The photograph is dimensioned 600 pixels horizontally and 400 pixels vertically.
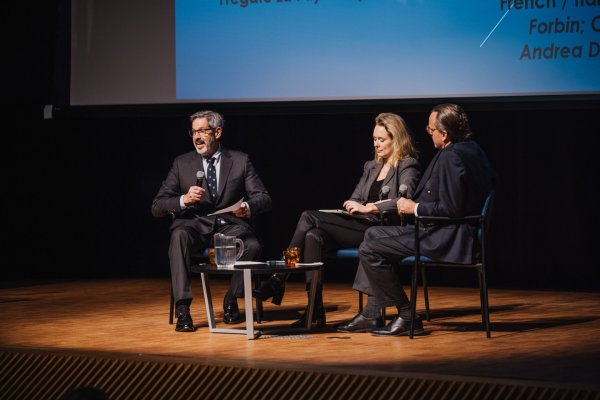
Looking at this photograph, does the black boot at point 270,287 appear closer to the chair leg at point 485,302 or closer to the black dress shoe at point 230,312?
the black dress shoe at point 230,312

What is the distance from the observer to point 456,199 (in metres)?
4.48

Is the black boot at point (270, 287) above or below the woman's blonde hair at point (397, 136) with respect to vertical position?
below

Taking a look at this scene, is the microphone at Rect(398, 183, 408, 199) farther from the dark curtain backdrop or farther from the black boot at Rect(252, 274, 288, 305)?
the dark curtain backdrop

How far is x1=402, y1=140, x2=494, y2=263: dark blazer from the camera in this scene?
448 cm

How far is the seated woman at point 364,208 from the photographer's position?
4926mm

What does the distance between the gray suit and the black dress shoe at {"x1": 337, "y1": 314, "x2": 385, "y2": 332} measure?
600 millimetres

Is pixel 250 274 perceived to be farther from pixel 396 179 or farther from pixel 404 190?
pixel 396 179

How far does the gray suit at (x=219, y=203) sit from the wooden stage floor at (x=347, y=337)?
43 cm

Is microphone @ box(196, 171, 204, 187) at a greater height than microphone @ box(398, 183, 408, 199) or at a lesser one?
greater

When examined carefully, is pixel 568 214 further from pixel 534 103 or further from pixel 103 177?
pixel 103 177

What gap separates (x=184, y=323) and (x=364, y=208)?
3.41 ft

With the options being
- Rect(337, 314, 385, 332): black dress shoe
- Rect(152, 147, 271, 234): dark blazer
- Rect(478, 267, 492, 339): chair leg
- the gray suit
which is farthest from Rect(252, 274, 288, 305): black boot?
Rect(478, 267, 492, 339): chair leg

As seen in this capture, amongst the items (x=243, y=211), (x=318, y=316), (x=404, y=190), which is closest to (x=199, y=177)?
(x=243, y=211)

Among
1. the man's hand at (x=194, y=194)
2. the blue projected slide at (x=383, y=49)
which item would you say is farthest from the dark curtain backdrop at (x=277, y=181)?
the man's hand at (x=194, y=194)
